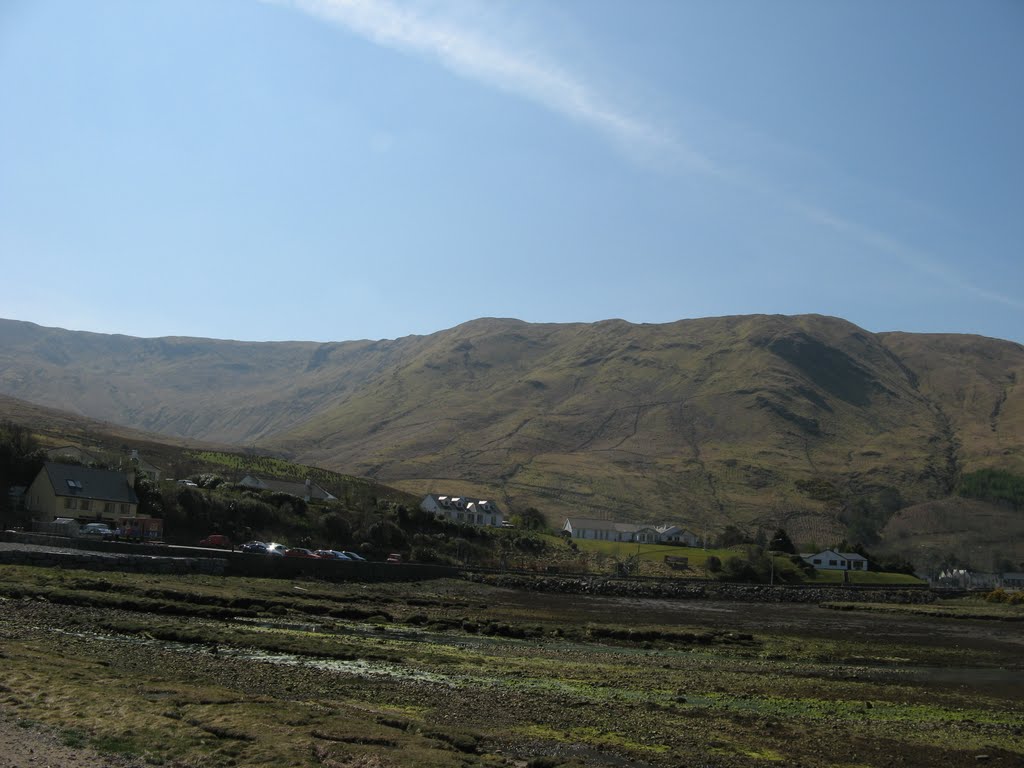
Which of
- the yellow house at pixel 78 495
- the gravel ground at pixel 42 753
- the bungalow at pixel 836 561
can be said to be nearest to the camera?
the gravel ground at pixel 42 753

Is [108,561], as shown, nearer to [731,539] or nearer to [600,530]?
[731,539]

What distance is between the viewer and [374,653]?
89.7 ft

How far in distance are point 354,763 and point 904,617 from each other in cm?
6473

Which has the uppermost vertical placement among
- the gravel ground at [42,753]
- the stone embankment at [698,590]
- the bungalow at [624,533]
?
the gravel ground at [42,753]

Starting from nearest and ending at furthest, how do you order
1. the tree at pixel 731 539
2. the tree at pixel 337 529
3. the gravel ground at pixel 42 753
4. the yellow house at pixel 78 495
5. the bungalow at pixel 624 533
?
the gravel ground at pixel 42 753
the yellow house at pixel 78 495
the tree at pixel 337 529
the tree at pixel 731 539
the bungalow at pixel 624 533

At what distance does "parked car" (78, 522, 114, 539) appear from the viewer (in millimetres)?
57594

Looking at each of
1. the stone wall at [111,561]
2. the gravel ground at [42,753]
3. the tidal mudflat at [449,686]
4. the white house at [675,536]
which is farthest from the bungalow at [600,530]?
the gravel ground at [42,753]

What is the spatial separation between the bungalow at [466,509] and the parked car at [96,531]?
208 ft

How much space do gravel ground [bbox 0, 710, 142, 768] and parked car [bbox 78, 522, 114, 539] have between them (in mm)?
46406

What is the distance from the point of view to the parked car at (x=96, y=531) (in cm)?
5759

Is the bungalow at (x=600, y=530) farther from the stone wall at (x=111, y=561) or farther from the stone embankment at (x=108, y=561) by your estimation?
the stone embankment at (x=108, y=561)

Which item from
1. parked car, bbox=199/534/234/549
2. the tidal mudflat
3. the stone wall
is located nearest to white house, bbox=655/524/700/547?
parked car, bbox=199/534/234/549

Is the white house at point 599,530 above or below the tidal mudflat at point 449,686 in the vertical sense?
below

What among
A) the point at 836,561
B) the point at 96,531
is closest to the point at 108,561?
the point at 96,531
